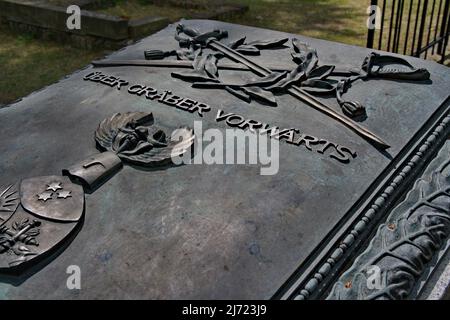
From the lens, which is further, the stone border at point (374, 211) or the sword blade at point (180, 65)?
the sword blade at point (180, 65)

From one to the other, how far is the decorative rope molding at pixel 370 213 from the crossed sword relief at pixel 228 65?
6.0 inches

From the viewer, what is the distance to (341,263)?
5.68 feet

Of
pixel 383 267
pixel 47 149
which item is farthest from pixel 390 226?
pixel 47 149

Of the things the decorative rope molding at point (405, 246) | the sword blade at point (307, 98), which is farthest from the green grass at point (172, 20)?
the decorative rope molding at point (405, 246)

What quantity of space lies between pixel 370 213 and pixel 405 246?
0.17m

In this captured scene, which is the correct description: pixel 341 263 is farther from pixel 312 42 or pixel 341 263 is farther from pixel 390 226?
pixel 312 42

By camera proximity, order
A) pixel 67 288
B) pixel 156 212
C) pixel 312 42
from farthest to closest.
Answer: pixel 312 42
pixel 156 212
pixel 67 288

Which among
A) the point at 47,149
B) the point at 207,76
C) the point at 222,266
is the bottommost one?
the point at 222,266

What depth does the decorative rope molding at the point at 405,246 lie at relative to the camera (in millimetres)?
1652

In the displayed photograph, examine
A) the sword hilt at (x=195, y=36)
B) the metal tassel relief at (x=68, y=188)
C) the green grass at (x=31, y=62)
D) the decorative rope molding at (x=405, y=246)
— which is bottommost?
the green grass at (x=31, y=62)

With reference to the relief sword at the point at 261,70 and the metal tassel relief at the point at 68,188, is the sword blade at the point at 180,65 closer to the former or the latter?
the relief sword at the point at 261,70

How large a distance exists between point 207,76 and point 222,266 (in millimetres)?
1312

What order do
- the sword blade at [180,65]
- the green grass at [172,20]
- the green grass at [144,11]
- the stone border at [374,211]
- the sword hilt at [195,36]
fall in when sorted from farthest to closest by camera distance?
the green grass at [144,11] < the green grass at [172,20] < the sword hilt at [195,36] < the sword blade at [180,65] < the stone border at [374,211]

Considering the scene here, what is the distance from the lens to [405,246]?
5.89 ft
